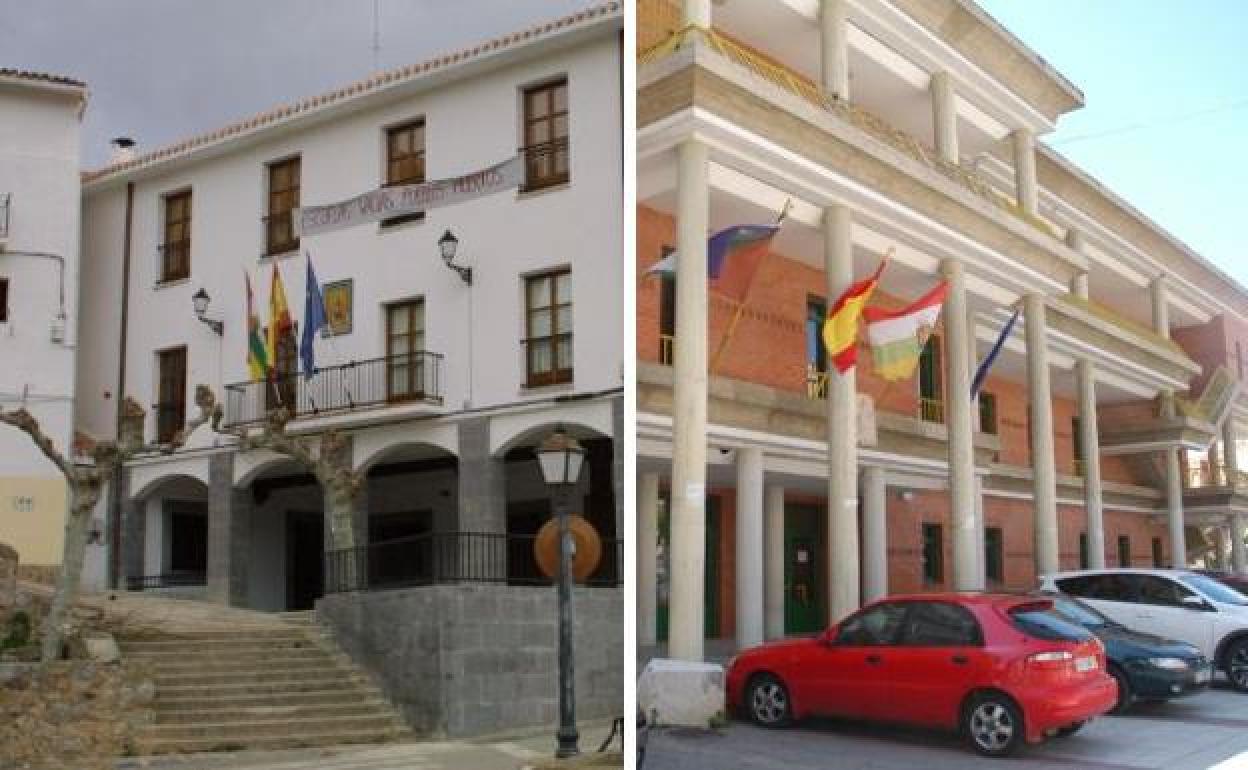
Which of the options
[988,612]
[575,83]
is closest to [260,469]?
[575,83]

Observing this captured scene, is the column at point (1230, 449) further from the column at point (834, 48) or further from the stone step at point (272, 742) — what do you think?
the stone step at point (272, 742)

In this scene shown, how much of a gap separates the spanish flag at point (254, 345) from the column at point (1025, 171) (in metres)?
3.66

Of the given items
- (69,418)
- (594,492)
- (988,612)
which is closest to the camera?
(69,418)

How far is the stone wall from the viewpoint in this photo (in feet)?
8.22

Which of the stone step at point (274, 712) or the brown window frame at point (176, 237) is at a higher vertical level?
the brown window frame at point (176, 237)

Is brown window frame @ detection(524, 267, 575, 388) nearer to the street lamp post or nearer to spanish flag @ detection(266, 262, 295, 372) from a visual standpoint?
the street lamp post

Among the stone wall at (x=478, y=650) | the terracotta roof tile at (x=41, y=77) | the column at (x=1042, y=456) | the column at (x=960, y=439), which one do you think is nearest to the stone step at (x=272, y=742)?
the stone wall at (x=478, y=650)

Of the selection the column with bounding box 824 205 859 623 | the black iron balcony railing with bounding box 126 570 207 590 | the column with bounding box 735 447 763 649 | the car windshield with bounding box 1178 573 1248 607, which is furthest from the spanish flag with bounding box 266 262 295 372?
the car windshield with bounding box 1178 573 1248 607

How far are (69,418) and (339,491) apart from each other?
57 centimetres

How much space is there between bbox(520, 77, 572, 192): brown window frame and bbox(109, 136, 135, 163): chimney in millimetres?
778

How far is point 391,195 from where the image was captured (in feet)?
8.49

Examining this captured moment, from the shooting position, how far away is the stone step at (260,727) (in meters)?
2.12

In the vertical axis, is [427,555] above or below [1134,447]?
below

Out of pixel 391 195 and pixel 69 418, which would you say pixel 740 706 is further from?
pixel 69 418
